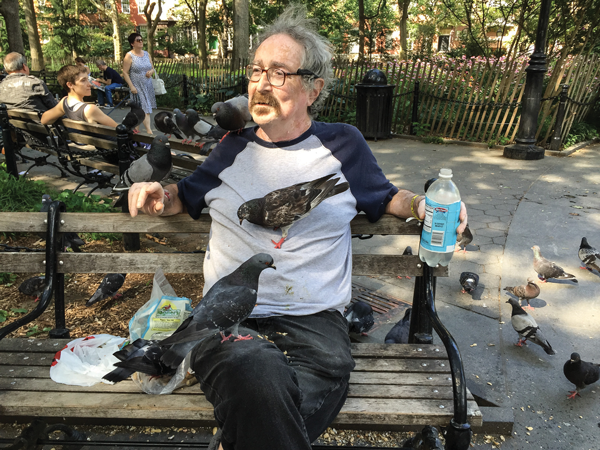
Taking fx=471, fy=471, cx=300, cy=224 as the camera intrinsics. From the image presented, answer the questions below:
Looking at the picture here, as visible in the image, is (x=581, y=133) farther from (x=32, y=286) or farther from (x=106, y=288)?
(x=32, y=286)

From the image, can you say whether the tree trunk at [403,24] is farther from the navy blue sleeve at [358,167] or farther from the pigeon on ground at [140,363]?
the pigeon on ground at [140,363]

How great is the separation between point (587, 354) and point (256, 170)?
275cm

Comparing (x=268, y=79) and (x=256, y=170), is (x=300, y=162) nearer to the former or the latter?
(x=256, y=170)

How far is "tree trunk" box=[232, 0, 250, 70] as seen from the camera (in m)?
15.6

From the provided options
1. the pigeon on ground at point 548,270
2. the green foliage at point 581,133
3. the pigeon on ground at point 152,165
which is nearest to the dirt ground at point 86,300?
the pigeon on ground at point 152,165

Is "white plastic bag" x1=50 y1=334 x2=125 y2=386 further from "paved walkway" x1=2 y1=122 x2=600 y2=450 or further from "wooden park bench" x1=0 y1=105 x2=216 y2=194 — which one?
"wooden park bench" x1=0 y1=105 x2=216 y2=194

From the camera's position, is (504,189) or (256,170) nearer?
Answer: (256,170)

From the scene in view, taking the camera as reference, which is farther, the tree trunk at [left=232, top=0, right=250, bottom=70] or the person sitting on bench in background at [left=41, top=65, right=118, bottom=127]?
the tree trunk at [left=232, top=0, right=250, bottom=70]

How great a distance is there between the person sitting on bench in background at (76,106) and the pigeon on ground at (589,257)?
18.4ft

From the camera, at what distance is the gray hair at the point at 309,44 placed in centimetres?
253

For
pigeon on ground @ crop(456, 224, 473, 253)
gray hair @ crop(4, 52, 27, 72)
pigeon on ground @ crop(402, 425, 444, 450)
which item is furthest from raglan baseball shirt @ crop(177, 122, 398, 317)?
gray hair @ crop(4, 52, 27, 72)

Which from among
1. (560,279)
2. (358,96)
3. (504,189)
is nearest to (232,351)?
(560,279)

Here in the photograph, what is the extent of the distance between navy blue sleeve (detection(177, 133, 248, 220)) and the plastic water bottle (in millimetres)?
1035

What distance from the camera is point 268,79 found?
2471mm
